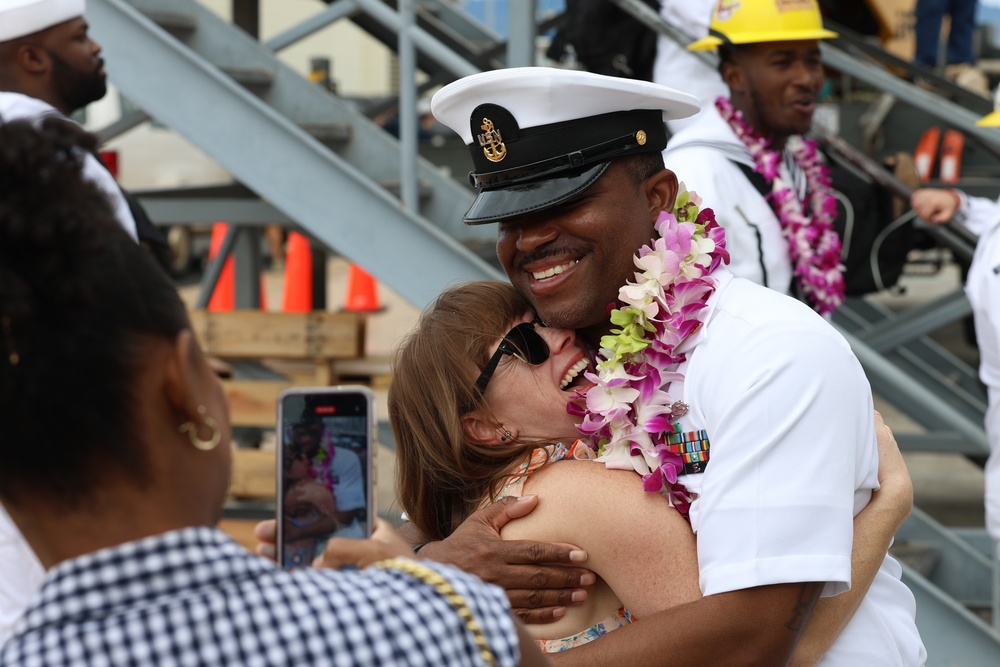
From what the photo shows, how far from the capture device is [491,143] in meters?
2.23

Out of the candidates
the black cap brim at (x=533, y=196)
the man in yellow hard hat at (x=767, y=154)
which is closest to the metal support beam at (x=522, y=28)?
the man in yellow hard hat at (x=767, y=154)

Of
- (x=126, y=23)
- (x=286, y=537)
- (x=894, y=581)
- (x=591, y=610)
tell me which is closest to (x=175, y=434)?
(x=286, y=537)

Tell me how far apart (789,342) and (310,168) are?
10.5 ft

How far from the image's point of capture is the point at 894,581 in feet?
6.87

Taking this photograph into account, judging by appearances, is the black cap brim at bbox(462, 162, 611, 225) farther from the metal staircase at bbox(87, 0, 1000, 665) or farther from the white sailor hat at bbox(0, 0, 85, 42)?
the metal staircase at bbox(87, 0, 1000, 665)

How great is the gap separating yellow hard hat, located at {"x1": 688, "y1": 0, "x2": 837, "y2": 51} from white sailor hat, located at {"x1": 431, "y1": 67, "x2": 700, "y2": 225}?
2.36 meters

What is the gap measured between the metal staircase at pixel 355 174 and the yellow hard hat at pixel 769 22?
14.7 inches

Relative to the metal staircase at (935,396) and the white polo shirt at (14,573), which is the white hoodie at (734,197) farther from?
the white polo shirt at (14,573)

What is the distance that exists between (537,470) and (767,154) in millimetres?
2594

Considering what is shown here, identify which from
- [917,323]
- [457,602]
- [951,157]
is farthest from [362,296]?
[457,602]

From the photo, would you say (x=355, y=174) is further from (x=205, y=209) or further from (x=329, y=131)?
(x=205, y=209)

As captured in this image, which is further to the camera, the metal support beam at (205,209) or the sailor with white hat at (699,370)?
the metal support beam at (205,209)

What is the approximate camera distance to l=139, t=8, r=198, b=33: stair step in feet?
17.4

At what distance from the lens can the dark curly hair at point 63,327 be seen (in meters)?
1.10
